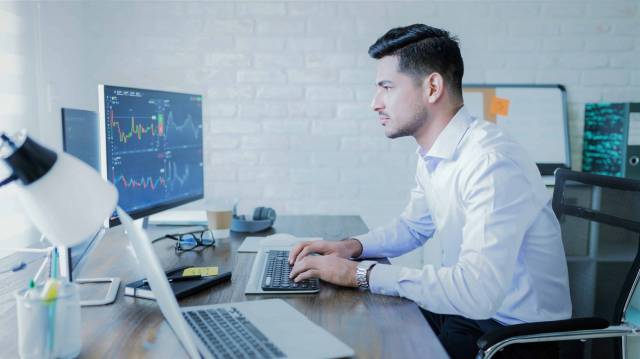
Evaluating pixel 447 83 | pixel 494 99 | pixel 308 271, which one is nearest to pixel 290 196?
pixel 494 99

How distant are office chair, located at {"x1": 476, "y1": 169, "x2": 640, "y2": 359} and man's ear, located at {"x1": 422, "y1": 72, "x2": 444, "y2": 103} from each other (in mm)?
393

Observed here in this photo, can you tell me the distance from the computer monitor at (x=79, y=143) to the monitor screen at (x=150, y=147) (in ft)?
0.22

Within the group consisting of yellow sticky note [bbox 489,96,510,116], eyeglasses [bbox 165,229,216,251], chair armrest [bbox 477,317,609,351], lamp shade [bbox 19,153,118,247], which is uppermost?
yellow sticky note [bbox 489,96,510,116]

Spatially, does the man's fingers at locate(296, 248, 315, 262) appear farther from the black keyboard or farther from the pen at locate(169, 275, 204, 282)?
the pen at locate(169, 275, 204, 282)

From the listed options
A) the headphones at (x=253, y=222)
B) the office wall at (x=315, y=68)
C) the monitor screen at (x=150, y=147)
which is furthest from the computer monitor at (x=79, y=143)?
the office wall at (x=315, y=68)

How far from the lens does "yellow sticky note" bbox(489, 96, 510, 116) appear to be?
2.78m

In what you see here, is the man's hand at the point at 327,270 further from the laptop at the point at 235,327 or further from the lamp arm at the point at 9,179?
the lamp arm at the point at 9,179

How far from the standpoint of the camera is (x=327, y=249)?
136 cm

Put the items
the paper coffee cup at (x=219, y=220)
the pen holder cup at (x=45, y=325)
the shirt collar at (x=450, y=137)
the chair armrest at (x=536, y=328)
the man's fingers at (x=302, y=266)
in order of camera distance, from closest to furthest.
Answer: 1. the pen holder cup at (x=45, y=325)
2. the chair armrest at (x=536, y=328)
3. the man's fingers at (x=302, y=266)
4. the shirt collar at (x=450, y=137)
5. the paper coffee cup at (x=219, y=220)

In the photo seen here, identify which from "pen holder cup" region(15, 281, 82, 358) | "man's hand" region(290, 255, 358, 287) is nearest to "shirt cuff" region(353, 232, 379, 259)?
"man's hand" region(290, 255, 358, 287)

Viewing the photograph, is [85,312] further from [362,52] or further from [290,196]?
[362,52]

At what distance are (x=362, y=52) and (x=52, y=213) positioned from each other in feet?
7.58

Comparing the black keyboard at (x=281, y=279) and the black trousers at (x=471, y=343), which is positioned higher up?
the black keyboard at (x=281, y=279)

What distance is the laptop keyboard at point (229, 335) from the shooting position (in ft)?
2.57
